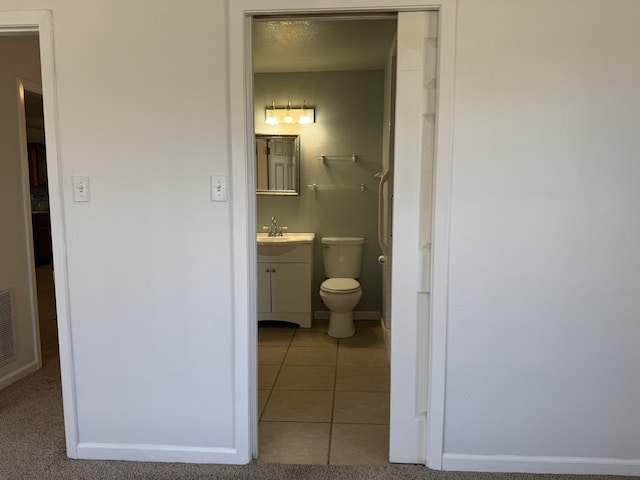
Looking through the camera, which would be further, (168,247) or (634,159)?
(168,247)

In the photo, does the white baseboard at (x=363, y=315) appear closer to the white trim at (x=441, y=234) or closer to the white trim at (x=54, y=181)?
the white trim at (x=441, y=234)

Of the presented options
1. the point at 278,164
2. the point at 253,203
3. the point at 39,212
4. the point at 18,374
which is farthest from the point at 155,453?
the point at 39,212

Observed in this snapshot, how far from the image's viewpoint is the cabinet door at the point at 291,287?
3902 millimetres

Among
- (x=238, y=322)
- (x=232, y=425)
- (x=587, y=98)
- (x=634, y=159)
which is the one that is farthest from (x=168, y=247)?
(x=634, y=159)

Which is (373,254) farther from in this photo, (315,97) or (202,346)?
(202,346)

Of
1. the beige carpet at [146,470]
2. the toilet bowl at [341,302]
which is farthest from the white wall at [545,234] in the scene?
the toilet bowl at [341,302]

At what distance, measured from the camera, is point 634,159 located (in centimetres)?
172

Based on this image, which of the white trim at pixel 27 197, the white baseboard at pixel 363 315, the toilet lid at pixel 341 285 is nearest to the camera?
the white trim at pixel 27 197

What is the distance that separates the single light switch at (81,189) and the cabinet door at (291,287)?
7.03ft

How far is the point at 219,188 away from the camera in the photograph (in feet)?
5.98

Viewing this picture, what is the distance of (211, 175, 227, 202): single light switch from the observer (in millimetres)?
1818

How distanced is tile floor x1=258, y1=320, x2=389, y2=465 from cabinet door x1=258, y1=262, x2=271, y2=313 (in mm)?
205

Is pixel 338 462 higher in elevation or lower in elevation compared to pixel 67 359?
lower

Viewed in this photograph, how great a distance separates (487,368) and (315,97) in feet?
9.85
